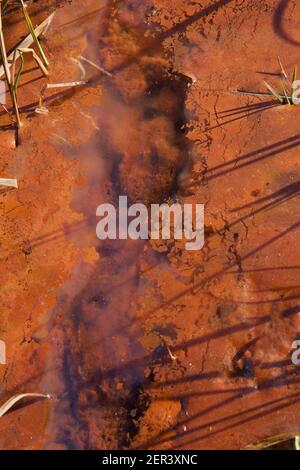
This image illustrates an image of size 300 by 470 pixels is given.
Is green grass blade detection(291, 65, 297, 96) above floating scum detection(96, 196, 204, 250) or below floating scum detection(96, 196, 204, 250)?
above

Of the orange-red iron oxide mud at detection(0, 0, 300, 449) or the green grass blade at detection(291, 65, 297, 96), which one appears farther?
the green grass blade at detection(291, 65, 297, 96)

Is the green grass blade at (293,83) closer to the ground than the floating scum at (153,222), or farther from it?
farther from it

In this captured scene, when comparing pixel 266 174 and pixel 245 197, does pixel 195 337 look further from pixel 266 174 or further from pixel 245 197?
pixel 266 174

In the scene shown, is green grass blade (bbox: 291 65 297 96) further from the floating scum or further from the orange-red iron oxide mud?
the floating scum

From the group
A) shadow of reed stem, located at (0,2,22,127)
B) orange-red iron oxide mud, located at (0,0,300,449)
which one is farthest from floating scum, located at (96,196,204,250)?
shadow of reed stem, located at (0,2,22,127)

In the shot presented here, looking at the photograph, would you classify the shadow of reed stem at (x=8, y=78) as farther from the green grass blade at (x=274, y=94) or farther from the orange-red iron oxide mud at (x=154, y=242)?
the green grass blade at (x=274, y=94)

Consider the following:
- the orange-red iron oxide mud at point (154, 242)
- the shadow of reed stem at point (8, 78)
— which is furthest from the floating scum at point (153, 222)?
the shadow of reed stem at point (8, 78)

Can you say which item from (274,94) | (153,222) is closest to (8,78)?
(153,222)

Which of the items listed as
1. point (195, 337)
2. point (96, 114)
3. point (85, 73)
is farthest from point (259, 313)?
point (85, 73)
